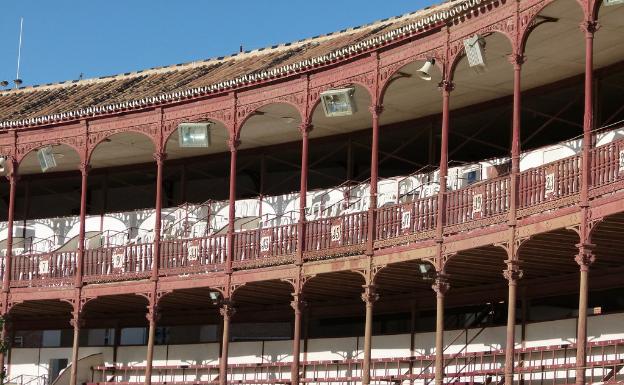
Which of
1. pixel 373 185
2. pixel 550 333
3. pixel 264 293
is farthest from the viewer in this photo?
pixel 264 293

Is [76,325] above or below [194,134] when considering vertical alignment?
below

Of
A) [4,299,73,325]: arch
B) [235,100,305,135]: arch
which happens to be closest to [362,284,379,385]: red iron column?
[235,100,305,135]: arch

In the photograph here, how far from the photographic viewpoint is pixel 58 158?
137 ft

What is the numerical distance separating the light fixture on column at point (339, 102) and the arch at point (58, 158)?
27.0ft

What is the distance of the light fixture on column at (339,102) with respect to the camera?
32.0m

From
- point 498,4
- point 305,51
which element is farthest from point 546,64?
point 305,51

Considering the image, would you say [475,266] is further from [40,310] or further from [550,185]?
[40,310]

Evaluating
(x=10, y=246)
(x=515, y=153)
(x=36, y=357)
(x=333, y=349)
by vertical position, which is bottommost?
(x=36, y=357)

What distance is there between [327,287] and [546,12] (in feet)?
34.9

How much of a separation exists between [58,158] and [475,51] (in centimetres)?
1769

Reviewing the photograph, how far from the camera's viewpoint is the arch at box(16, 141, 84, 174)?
127 ft

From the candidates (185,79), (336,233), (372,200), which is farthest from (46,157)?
(372,200)

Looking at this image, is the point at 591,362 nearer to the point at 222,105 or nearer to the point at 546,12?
the point at 546,12

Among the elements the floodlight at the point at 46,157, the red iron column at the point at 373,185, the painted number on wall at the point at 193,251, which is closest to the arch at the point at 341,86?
the red iron column at the point at 373,185
